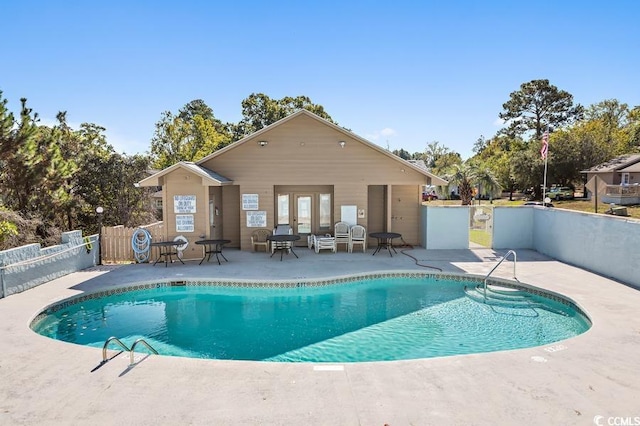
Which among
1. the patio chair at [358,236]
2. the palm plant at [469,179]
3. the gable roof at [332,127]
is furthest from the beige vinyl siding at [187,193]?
the palm plant at [469,179]

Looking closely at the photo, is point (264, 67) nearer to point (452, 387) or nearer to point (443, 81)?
point (443, 81)

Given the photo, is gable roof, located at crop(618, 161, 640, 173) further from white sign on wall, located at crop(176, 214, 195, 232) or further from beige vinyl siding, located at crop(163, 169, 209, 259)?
white sign on wall, located at crop(176, 214, 195, 232)

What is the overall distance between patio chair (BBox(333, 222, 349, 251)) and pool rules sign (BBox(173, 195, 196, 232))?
5.38 metres

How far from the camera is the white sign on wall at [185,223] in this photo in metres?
14.1

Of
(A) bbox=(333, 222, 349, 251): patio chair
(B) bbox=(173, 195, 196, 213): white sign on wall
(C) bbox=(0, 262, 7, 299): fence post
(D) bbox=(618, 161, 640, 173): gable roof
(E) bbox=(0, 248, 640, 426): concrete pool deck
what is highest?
(D) bbox=(618, 161, 640, 173): gable roof

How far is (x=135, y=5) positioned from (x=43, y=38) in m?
4.53

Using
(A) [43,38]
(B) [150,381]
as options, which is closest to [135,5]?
(A) [43,38]

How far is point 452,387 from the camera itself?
5.32 m

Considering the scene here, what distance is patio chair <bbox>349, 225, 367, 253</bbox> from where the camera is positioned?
15781 mm

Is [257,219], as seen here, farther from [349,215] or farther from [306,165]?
[349,215]

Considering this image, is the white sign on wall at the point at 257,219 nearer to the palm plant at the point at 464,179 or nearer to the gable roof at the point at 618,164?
the palm plant at the point at 464,179

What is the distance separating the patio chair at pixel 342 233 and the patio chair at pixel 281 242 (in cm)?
178

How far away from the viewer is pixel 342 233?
16.1m

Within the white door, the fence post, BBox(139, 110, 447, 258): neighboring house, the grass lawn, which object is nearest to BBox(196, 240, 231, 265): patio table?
Answer: BBox(139, 110, 447, 258): neighboring house
